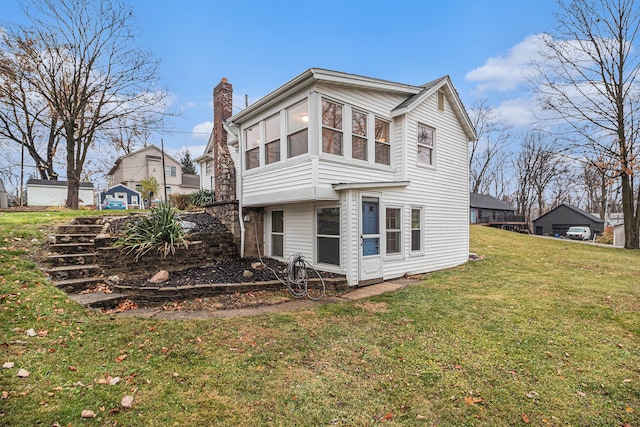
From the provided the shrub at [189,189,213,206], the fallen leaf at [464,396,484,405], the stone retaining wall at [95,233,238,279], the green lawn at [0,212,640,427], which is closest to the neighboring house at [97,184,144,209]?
the shrub at [189,189,213,206]

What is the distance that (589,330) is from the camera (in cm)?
455

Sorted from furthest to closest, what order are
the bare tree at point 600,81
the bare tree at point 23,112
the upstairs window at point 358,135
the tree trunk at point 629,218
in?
the tree trunk at point 629,218, the bare tree at point 600,81, the bare tree at point 23,112, the upstairs window at point 358,135

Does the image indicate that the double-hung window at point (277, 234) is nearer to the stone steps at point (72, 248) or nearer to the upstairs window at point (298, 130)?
the upstairs window at point (298, 130)

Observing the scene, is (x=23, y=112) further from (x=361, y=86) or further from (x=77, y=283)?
(x=361, y=86)

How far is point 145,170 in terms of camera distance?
30703 mm

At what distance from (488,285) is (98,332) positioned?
26.5ft

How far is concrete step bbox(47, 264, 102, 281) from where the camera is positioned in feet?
18.1

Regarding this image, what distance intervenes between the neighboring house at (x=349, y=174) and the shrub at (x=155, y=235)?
74.0 inches

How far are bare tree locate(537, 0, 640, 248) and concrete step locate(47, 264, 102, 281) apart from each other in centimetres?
2232

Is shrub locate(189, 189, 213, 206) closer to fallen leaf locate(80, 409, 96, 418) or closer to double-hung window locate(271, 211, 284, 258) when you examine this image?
double-hung window locate(271, 211, 284, 258)

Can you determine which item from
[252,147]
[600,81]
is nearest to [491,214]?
[600,81]

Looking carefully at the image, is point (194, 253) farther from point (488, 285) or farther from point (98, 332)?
point (488, 285)

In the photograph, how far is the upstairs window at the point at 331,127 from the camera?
6941mm

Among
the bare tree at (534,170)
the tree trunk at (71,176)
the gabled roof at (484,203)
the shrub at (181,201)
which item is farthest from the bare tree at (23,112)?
the bare tree at (534,170)
